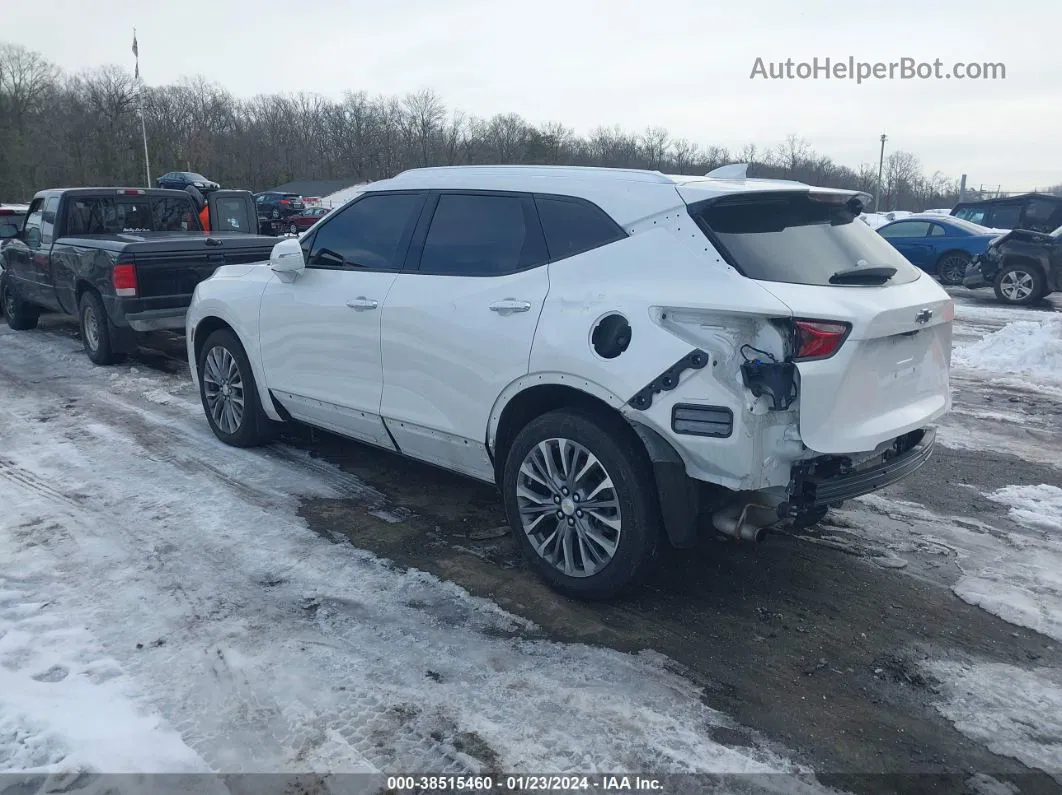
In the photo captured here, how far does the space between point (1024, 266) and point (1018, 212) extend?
16.4ft

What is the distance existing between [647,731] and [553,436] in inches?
54.0

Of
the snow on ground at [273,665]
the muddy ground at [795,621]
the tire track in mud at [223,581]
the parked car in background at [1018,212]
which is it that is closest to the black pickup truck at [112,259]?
the tire track in mud at [223,581]

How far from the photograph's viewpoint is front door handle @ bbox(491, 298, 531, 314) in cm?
389

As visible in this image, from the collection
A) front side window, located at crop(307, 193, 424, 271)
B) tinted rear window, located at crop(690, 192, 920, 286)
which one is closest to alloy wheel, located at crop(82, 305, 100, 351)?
front side window, located at crop(307, 193, 424, 271)

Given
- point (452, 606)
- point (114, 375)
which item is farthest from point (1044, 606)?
point (114, 375)

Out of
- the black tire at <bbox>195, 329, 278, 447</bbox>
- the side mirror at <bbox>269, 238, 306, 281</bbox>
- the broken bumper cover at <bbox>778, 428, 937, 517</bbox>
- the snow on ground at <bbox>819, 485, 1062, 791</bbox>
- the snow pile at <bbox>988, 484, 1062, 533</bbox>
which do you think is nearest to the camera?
the snow on ground at <bbox>819, 485, 1062, 791</bbox>

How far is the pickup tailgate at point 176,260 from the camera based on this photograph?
8.35 metres

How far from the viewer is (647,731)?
9.60 feet

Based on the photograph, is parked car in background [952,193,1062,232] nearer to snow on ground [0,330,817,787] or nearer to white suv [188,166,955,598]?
white suv [188,166,955,598]

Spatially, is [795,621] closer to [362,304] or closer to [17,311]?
[362,304]

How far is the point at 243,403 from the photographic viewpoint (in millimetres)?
5910

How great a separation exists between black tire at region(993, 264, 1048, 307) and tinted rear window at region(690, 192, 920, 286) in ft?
39.5

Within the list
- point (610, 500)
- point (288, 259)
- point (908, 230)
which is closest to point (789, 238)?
point (610, 500)

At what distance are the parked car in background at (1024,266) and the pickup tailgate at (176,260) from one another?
40.6ft
